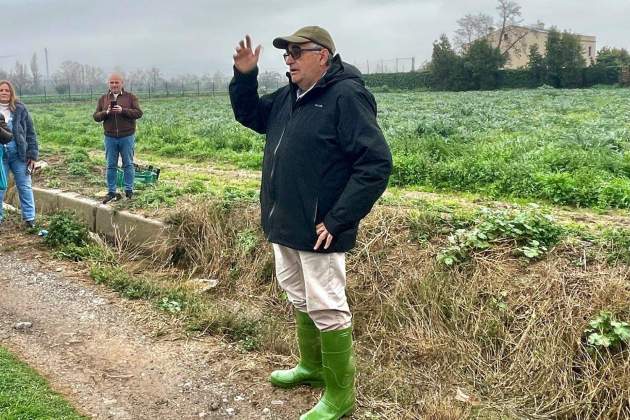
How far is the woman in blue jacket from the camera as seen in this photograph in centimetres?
758

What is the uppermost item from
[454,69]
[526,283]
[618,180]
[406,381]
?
[454,69]

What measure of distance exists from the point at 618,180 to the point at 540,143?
344 cm

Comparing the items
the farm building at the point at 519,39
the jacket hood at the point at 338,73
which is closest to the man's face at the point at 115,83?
the jacket hood at the point at 338,73

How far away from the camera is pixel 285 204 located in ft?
11.4

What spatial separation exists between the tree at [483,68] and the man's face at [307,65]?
2029 inches

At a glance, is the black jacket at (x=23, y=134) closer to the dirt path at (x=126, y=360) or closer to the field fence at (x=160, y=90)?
the dirt path at (x=126, y=360)

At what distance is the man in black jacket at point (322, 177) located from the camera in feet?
10.6

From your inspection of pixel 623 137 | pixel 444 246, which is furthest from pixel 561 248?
pixel 623 137

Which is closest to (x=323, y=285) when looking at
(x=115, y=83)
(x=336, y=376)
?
(x=336, y=376)

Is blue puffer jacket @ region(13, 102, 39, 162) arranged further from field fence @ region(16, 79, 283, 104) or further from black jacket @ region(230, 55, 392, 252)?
field fence @ region(16, 79, 283, 104)

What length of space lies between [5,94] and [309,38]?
19.0 ft

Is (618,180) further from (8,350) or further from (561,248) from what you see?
(8,350)

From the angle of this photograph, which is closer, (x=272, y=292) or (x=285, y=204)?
(x=285, y=204)

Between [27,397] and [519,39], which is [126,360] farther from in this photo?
[519,39]
